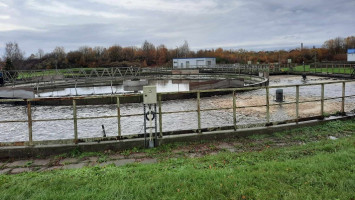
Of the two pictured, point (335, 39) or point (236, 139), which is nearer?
point (236, 139)

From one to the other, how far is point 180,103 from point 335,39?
10129 cm

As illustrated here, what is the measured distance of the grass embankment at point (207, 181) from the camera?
3846 mm

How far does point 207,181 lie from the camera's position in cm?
422

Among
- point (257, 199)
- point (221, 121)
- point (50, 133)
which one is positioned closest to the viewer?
point (257, 199)

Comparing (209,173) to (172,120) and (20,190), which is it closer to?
(20,190)

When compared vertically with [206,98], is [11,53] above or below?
above

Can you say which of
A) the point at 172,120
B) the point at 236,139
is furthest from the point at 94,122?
the point at 236,139

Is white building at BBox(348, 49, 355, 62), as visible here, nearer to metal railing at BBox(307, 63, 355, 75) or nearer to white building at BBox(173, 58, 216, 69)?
metal railing at BBox(307, 63, 355, 75)

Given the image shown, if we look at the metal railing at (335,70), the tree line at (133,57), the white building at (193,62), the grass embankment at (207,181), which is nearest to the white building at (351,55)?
the tree line at (133,57)

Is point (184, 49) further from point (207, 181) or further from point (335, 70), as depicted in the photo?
point (207, 181)

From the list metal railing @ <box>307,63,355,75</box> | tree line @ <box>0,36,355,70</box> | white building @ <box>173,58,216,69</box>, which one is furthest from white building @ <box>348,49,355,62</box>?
white building @ <box>173,58,216,69</box>

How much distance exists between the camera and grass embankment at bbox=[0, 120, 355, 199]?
3846 millimetres

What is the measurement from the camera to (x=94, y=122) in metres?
10.8

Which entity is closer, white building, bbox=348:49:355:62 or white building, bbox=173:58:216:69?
white building, bbox=348:49:355:62
